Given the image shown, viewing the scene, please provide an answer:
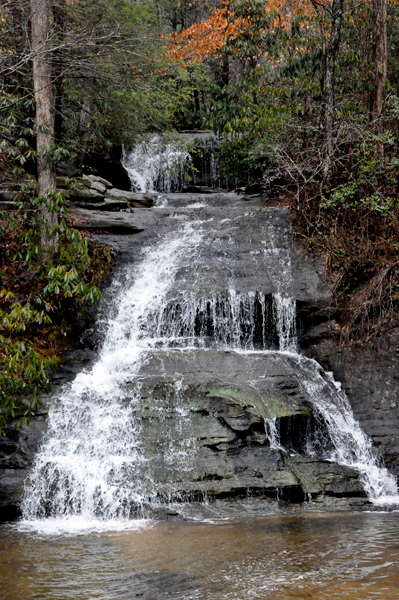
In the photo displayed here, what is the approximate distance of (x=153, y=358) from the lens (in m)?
9.55

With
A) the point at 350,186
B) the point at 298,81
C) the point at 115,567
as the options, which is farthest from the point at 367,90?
the point at 115,567

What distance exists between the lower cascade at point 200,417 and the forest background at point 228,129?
102 cm

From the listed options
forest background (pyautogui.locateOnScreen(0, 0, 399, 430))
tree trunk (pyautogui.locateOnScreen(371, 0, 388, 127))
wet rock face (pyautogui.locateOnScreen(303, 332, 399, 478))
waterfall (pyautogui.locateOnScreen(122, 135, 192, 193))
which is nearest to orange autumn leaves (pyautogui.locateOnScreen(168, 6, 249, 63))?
waterfall (pyautogui.locateOnScreen(122, 135, 192, 193))

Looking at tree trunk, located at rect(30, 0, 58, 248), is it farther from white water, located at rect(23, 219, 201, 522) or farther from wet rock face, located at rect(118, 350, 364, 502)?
wet rock face, located at rect(118, 350, 364, 502)

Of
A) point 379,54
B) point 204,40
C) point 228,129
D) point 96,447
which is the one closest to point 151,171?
point 204,40

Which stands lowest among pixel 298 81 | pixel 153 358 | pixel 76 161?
pixel 153 358

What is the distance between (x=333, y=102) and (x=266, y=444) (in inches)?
339

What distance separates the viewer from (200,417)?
27.0ft

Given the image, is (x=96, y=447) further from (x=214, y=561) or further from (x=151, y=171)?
(x=151, y=171)

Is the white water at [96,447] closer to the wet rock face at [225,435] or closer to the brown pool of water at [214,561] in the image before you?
the wet rock face at [225,435]

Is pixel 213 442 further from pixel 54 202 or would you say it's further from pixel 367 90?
pixel 367 90

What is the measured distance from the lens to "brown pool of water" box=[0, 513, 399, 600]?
4141 millimetres

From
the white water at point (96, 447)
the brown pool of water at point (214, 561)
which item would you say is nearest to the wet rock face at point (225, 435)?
the white water at point (96, 447)

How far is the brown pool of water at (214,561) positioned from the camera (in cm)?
414
